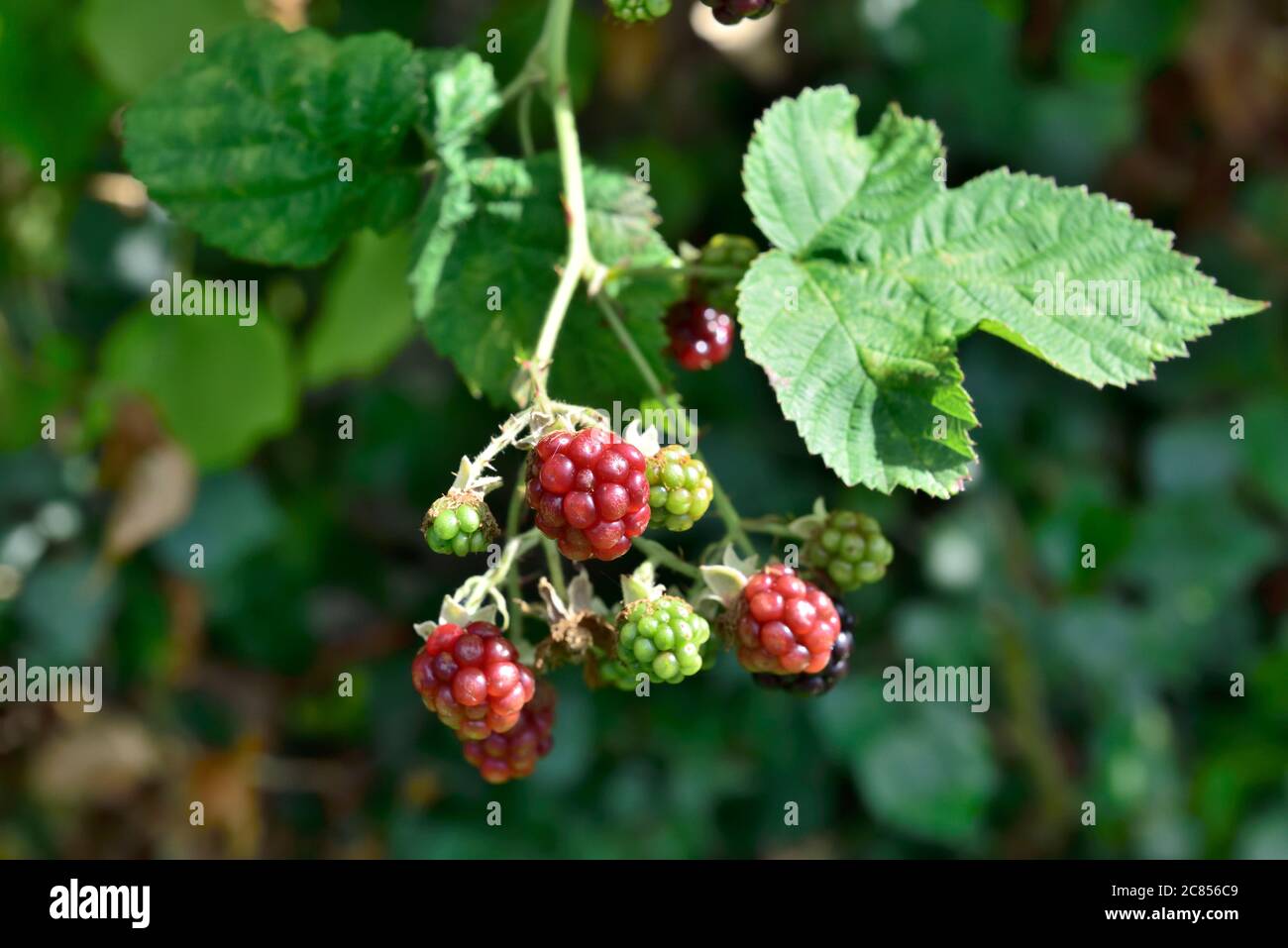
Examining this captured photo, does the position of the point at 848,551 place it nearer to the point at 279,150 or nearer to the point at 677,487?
the point at 677,487

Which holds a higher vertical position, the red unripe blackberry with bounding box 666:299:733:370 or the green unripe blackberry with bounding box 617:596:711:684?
the red unripe blackberry with bounding box 666:299:733:370

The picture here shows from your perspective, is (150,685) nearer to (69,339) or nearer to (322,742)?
(322,742)

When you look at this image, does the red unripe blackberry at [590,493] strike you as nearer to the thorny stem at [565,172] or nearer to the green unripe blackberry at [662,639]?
the green unripe blackberry at [662,639]

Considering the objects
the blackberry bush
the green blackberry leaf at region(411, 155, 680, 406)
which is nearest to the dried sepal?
the blackberry bush

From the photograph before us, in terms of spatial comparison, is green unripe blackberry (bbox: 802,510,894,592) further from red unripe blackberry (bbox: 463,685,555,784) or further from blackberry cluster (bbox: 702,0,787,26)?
blackberry cluster (bbox: 702,0,787,26)

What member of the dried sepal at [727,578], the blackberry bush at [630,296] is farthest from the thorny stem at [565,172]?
the dried sepal at [727,578]
